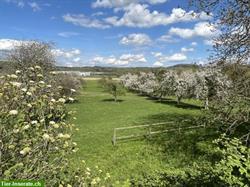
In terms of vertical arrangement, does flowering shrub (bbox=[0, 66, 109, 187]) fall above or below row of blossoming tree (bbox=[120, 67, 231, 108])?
above

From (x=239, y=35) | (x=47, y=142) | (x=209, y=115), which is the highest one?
(x=239, y=35)

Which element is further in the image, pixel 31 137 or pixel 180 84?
pixel 180 84

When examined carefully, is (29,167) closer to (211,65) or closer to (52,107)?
(52,107)

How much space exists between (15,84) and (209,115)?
11116mm

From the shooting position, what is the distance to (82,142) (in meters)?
23.1

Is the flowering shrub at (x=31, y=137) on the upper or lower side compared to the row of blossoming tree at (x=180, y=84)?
upper

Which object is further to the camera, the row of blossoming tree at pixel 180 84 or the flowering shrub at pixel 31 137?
the row of blossoming tree at pixel 180 84

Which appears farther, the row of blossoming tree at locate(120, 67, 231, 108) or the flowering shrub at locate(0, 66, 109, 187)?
the row of blossoming tree at locate(120, 67, 231, 108)

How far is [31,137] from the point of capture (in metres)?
4.42

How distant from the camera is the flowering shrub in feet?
13.3

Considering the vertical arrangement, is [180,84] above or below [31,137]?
below

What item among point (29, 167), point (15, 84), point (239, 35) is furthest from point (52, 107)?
point (239, 35)

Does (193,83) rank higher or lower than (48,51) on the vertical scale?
lower

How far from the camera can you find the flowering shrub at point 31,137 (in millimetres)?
4051
